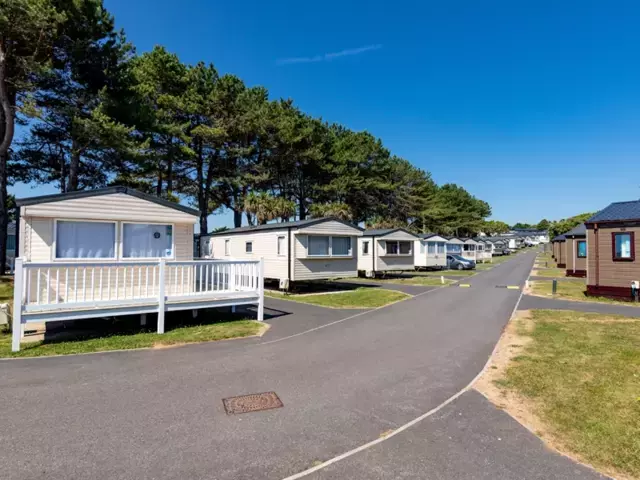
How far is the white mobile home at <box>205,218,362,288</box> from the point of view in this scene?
17453 mm

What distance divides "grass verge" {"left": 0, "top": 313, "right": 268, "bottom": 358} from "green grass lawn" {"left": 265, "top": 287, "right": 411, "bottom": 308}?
4745 millimetres

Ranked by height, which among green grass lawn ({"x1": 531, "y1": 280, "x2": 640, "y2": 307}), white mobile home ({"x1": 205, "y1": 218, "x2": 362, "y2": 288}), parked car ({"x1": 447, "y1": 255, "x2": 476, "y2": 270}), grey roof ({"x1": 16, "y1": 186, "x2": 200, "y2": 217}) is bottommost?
green grass lawn ({"x1": 531, "y1": 280, "x2": 640, "y2": 307})

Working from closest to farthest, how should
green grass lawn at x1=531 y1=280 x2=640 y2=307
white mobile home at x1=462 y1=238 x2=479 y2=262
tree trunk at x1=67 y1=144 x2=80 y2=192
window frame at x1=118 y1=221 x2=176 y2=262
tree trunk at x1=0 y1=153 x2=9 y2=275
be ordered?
window frame at x1=118 y1=221 x2=176 y2=262 → green grass lawn at x1=531 y1=280 x2=640 y2=307 → tree trunk at x1=0 y1=153 x2=9 y2=275 → tree trunk at x1=67 y1=144 x2=80 y2=192 → white mobile home at x1=462 y1=238 x2=479 y2=262

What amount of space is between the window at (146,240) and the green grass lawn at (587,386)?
9.46 m

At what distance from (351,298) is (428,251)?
18610mm

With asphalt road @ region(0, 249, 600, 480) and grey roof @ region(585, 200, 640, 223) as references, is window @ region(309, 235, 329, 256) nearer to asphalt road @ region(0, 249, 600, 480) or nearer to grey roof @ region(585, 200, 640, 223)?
asphalt road @ region(0, 249, 600, 480)

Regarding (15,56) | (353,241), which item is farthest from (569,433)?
(15,56)

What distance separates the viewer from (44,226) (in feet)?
29.8

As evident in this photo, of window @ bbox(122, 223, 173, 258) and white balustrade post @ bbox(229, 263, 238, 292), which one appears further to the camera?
white balustrade post @ bbox(229, 263, 238, 292)

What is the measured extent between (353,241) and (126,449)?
16581 millimetres

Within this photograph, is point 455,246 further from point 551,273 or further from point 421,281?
point 421,281

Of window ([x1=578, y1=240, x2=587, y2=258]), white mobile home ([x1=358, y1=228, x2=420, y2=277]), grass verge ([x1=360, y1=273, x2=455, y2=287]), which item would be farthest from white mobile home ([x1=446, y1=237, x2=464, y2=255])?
grass verge ([x1=360, y1=273, x2=455, y2=287])

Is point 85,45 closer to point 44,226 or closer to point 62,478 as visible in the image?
point 44,226

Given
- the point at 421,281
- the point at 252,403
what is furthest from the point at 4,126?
the point at 421,281
